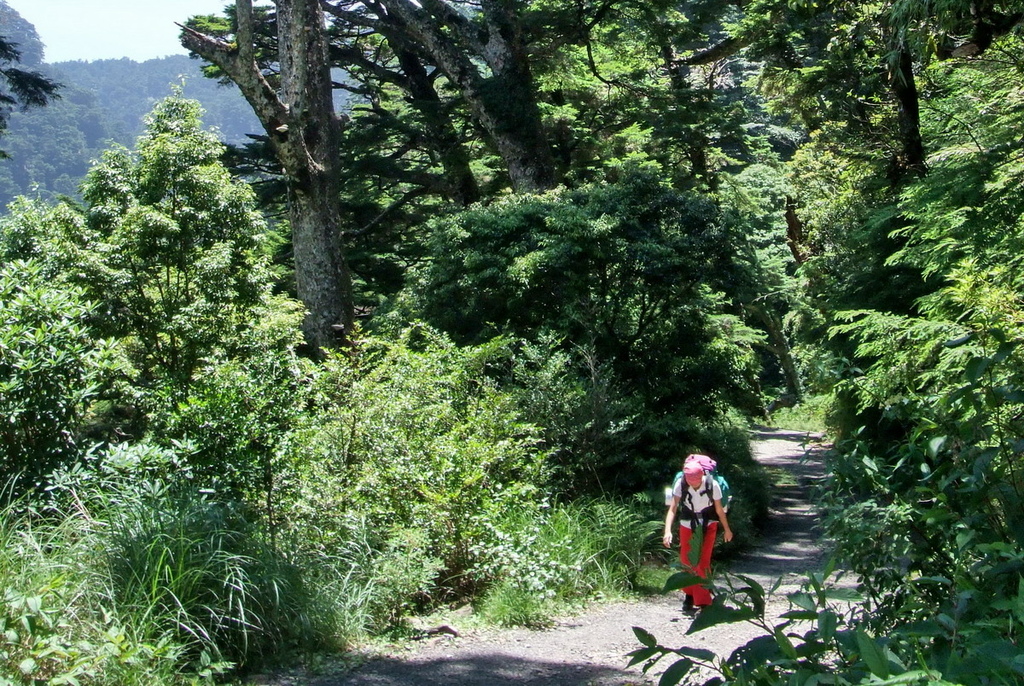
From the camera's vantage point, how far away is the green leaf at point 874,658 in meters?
2.09

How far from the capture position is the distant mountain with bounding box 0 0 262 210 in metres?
54.1

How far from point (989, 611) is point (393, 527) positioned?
5468mm

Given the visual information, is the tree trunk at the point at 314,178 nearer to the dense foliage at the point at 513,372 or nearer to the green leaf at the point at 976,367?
the dense foliage at the point at 513,372

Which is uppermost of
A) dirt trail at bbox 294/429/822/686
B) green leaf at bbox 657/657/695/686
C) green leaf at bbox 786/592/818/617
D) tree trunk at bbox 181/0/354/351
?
tree trunk at bbox 181/0/354/351

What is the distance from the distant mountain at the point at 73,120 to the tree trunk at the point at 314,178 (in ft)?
4.41

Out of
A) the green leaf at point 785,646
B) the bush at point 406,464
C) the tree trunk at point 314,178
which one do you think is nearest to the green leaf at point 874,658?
the green leaf at point 785,646

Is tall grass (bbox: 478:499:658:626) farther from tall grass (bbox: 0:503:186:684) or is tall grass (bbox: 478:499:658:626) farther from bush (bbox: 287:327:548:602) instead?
tall grass (bbox: 0:503:186:684)

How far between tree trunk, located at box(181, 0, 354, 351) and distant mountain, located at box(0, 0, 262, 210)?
Result: 134 centimetres

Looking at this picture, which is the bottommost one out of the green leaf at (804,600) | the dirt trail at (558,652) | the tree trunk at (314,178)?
the dirt trail at (558,652)

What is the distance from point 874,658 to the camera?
2.11 meters

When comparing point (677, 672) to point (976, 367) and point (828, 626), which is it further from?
point (976, 367)

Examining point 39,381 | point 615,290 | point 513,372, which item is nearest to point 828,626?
point 39,381

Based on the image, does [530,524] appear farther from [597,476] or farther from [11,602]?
[11,602]

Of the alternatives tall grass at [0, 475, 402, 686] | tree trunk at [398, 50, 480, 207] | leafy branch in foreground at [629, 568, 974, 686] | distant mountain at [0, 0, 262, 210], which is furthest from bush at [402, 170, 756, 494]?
leafy branch in foreground at [629, 568, 974, 686]
